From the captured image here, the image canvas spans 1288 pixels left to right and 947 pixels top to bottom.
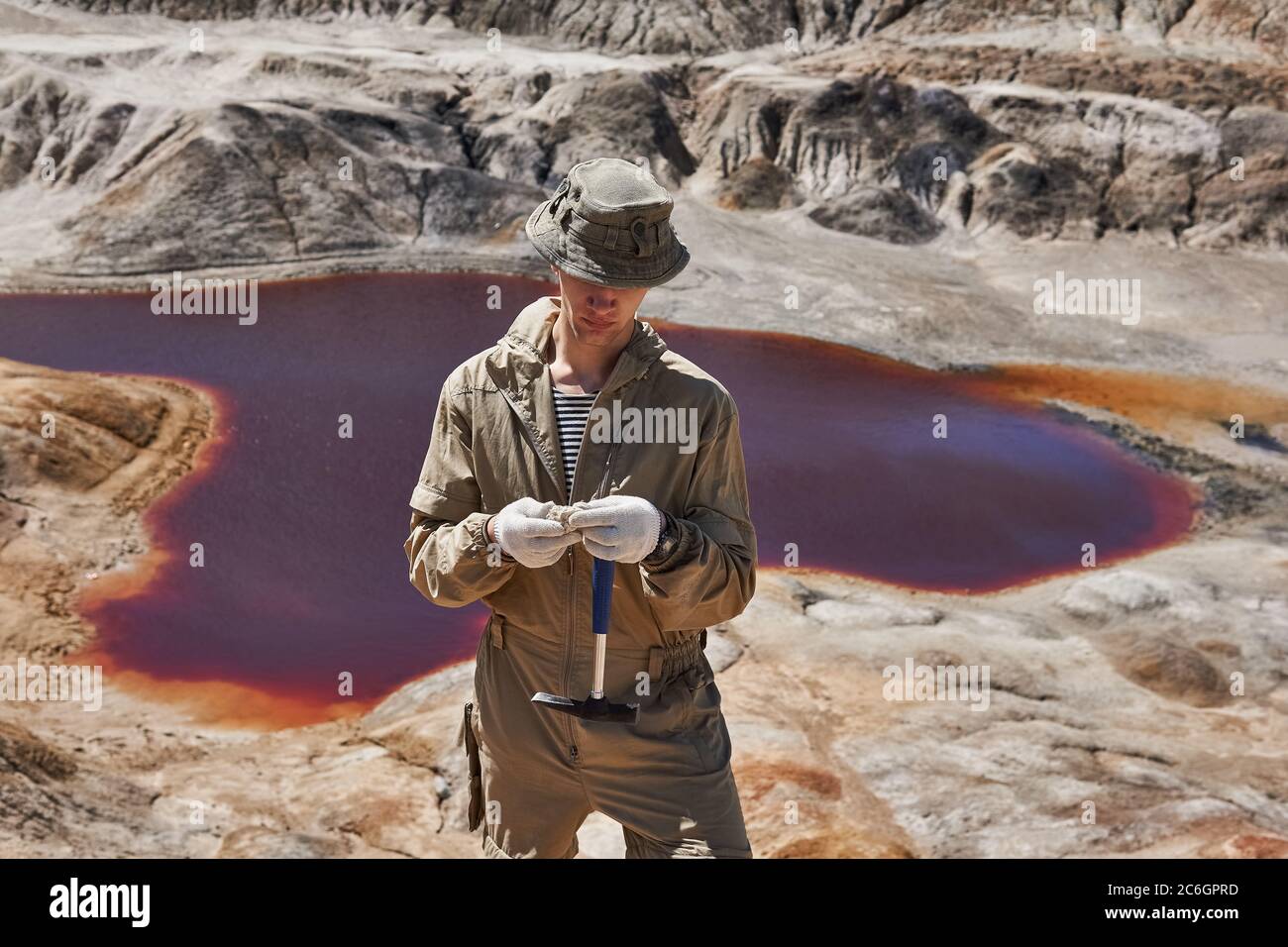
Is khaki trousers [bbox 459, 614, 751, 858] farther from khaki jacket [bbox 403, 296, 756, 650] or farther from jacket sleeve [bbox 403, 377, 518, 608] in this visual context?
jacket sleeve [bbox 403, 377, 518, 608]

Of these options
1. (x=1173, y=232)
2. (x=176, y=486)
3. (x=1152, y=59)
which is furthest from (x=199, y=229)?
(x=1152, y=59)

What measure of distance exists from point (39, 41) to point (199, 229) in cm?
1237

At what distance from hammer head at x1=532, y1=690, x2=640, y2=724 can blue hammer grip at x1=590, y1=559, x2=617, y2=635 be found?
7.8 inches

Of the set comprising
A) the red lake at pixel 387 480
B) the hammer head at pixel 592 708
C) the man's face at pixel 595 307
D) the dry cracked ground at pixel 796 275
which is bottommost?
the red lake at pixel 387 480

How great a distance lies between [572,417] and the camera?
11.3 ft

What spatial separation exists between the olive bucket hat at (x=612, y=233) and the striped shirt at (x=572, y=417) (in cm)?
39

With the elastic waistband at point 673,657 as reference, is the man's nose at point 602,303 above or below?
above

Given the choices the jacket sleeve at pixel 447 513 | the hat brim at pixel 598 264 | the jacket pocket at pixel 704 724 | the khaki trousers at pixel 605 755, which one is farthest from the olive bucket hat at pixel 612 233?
the jacket pocket at pixel 704 724

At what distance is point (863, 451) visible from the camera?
17047 mm

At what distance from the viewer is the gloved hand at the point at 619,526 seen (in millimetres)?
3014

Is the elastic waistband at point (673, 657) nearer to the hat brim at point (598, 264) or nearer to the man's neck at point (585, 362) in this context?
the man's neck at point (585, 362)

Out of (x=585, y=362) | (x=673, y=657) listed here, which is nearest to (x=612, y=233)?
(x=585, y=362)

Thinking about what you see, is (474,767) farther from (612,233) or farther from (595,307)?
(612,233)

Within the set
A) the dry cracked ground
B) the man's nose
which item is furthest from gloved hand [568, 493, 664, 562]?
the dry cracked ground
